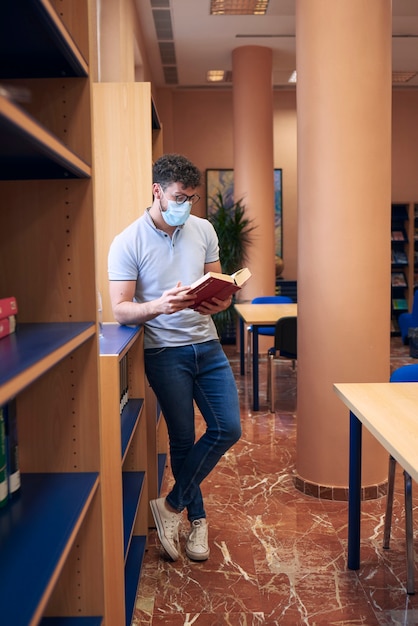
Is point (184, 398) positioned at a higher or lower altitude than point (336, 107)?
lower

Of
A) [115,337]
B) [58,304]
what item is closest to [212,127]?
[115,337]

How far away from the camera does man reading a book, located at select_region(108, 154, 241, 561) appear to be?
113 inches

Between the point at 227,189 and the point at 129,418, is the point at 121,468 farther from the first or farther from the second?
the point at 227,189

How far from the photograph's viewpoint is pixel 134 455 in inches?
123

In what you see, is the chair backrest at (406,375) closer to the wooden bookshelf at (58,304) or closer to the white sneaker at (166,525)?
the white sneaker at (166,525)

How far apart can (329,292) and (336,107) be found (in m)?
0.94

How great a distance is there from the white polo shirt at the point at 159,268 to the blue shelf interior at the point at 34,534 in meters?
1.23

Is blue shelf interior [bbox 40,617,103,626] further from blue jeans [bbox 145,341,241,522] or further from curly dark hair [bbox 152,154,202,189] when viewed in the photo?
curly dark hair [bbox 152,154,202,189]

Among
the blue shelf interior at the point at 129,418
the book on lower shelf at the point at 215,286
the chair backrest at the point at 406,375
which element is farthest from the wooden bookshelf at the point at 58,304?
the chair backrest at the point at 406,375

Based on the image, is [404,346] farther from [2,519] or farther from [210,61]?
[2,519]

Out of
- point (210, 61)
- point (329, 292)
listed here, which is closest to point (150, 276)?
point (329, 292)

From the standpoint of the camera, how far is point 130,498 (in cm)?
277

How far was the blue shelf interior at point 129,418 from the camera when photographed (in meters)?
2.56

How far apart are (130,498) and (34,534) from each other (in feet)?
4.51
